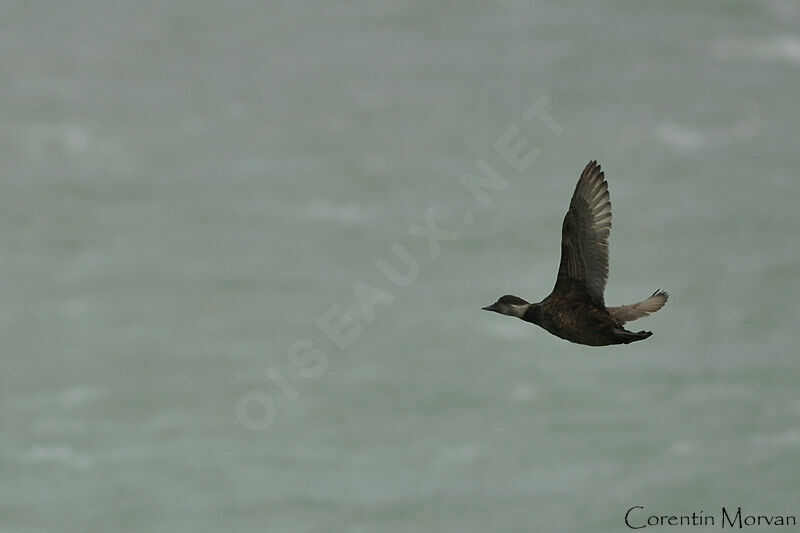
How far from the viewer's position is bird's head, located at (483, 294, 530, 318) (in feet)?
40.6

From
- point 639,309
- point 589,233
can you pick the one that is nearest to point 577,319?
point 589,233

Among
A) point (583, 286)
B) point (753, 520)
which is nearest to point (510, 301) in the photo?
point (583, 286)

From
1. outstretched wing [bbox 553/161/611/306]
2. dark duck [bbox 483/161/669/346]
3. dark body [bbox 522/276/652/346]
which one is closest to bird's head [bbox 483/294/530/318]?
dark duck [bbox 483/161/669/346]

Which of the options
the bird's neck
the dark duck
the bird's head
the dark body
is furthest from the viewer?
the bird's head

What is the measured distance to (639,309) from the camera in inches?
508

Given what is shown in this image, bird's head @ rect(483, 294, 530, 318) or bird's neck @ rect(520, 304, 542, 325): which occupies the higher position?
bird's head @ rect(483, 294, 530, 318)

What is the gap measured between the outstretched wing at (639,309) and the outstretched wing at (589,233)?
1.56 feet

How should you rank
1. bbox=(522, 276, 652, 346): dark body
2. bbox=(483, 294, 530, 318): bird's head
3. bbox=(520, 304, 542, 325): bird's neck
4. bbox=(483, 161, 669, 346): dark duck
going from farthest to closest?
1. bbox=(483, 294, 530, 318): bird's head
2. bbox=(520, 304, 542, 325): bird's neck
3. bbox=(483, 161, 669, 346): dark duck
4. bbox=(522, 276, 652, 346): dark body

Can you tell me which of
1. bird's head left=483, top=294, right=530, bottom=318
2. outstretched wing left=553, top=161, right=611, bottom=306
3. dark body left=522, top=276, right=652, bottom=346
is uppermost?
outstretched wing left=553, top=161, right=611, bottom=306

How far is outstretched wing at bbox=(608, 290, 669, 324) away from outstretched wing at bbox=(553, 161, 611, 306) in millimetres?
477

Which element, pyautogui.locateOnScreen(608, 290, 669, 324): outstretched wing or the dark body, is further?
pyautogui.locateOnScreen(608, 290, 669, 324): outstretched wing

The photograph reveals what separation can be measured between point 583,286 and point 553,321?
1.47 feet

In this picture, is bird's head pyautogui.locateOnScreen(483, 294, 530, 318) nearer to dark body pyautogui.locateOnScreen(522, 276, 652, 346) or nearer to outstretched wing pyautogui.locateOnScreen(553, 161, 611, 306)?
dark body pyautogui.locateOnScreen(522, 276, 652, 346)

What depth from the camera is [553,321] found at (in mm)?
11883
